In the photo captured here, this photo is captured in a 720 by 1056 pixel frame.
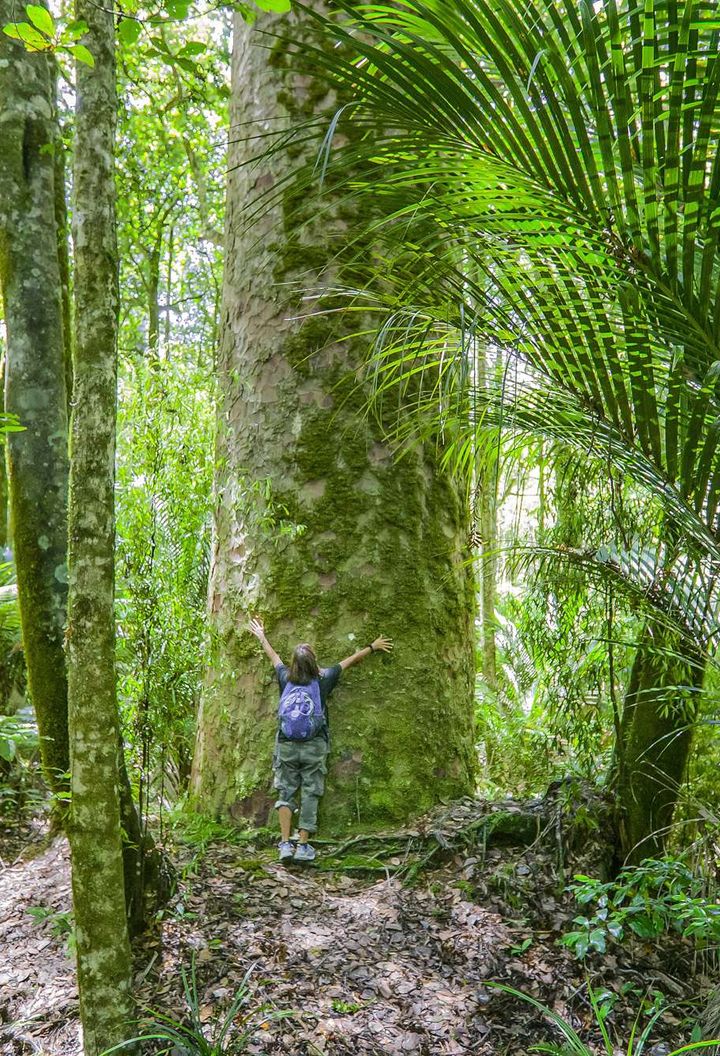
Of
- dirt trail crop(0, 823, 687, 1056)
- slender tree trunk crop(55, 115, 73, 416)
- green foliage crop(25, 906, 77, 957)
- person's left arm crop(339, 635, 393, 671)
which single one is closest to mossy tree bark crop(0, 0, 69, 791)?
slender tree trunk crop(55, 115, 73, 416)

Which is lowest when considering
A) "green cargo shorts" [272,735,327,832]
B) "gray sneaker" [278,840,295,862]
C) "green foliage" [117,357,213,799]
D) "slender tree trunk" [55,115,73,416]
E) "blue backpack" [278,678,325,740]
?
"gray sneaker" [278,840,295,862]

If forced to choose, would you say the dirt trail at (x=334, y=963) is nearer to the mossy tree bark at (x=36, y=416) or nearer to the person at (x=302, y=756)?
the person at (x=302, y=756)

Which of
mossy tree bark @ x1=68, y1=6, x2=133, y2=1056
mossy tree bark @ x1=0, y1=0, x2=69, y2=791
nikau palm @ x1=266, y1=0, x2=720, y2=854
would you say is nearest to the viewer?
nikau palm @ x1=266, y1=0, x2=720, y2=854

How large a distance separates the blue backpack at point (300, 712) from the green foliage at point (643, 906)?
1.72 m

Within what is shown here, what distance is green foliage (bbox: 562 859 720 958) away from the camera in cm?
344

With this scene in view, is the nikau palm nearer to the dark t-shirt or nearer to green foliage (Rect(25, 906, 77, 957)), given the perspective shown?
the dark t-shirt

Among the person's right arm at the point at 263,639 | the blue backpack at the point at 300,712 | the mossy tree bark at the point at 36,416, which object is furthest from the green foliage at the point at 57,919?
the person's right arm at the point at 263,639

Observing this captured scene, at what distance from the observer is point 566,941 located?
3.56 meters

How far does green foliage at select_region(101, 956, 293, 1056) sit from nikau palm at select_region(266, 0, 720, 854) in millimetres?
2512

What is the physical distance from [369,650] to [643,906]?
218cm

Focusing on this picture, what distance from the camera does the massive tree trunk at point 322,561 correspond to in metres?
5.15

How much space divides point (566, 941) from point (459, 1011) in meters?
0.56

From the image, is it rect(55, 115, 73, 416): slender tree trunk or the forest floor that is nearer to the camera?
the forest floor

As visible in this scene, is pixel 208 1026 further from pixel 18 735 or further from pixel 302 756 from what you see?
pixel 18 735
